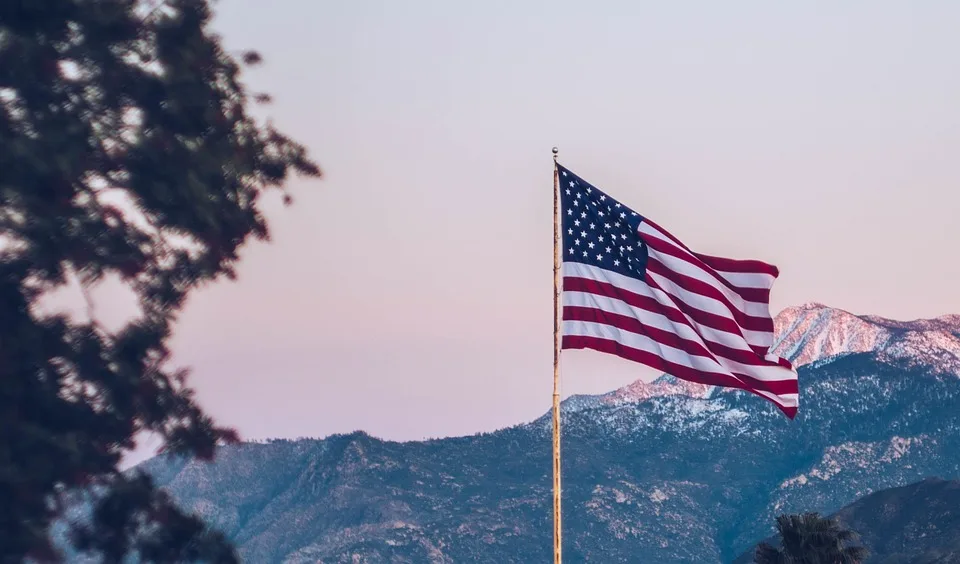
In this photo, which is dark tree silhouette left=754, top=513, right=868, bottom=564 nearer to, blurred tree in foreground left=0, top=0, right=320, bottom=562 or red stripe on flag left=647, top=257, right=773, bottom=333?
red stripe on flag left=647, top=257, right=773, bottom=333

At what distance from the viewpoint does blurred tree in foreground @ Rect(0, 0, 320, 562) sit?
23.9 meters

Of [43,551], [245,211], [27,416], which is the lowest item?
[43,551]

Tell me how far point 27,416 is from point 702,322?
13.2 metres

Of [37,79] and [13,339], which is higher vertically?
[37,79]

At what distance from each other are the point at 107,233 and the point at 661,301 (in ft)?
37.0

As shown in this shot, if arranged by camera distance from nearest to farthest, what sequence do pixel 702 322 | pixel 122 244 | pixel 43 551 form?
pixel 43 551 → pixel 122 244 → pixel 702 322

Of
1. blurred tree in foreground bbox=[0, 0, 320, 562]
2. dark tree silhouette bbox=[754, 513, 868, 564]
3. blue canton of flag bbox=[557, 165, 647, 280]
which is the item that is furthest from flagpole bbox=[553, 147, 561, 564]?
dark tree silhouette bbox=[754, 513, 868, 564]

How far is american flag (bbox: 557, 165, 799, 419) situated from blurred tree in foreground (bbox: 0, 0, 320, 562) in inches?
271

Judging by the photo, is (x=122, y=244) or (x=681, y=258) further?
(x=681, y=258)

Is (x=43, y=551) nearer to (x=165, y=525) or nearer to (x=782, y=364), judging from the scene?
(x=165, y=525)

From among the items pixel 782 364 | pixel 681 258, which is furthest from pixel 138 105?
pixel 782 364

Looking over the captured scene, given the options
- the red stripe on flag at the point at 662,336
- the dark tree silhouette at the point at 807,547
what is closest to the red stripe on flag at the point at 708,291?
the red stripe on flag at the point at 662,336

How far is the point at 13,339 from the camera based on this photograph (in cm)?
2392

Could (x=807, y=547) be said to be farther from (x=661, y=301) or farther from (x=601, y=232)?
(x=601, y=232)
